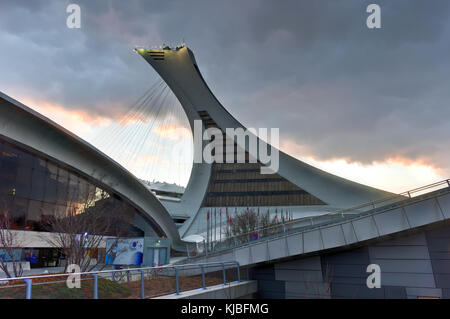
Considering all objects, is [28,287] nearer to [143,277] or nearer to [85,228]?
[143,277]

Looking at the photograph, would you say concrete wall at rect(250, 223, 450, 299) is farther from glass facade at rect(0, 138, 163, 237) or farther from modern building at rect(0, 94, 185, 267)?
glass facade at rect(0, 138, 163, 237)

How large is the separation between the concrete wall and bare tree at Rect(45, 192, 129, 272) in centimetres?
683

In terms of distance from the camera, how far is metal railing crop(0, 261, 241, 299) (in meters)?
5.72

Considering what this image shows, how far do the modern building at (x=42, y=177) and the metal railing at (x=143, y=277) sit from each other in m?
7.92

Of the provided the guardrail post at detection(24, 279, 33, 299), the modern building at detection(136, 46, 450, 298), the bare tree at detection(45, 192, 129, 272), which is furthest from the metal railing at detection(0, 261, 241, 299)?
the bare tree at detection(45, 192, 129, 272)

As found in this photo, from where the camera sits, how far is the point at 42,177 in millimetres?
17953

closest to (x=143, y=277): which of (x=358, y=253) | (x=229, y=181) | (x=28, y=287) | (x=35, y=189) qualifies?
(x=28, y=287)

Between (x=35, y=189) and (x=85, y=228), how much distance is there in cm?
558

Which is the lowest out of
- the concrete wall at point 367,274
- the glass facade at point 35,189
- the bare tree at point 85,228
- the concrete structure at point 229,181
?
the concrete wall at point 367,274

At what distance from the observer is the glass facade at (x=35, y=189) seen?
1591cm

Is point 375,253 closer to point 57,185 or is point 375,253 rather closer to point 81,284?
point 81,284

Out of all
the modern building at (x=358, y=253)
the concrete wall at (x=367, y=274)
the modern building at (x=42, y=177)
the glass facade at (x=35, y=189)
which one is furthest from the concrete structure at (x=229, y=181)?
the concrete wall at (x=367, y=274)

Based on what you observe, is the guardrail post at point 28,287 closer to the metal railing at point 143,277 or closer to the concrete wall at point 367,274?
the metal railing at point 143,277
